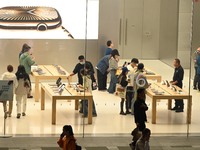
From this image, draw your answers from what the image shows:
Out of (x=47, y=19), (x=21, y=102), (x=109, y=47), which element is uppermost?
(x=47, y=19)

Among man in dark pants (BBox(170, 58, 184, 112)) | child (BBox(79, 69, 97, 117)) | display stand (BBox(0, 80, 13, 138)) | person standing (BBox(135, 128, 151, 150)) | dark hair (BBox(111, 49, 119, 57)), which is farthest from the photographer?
man in dark pants (BBox(170, 58, 184, 112))

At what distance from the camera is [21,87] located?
21.5m

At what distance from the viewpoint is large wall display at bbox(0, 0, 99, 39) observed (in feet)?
69.6

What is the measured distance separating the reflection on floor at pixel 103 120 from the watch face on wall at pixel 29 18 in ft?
5.88

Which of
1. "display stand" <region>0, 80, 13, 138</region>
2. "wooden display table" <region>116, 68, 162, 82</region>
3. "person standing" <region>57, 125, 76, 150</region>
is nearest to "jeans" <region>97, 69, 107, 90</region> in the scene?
"wooden display table" <region>116, 68, 162, 82</region>

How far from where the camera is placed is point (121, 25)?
21.9 meters

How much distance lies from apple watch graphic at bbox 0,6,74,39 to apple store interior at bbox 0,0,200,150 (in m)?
0.02

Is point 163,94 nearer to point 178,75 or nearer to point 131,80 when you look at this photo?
point 178,75

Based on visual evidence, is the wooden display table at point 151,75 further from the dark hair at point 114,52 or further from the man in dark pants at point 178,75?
the dark hair at point 114,52

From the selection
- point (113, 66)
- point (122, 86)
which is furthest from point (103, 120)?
point (113, 66)

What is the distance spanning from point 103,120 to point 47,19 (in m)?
2.83

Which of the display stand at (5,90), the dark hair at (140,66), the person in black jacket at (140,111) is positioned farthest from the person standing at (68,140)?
the dark hair at (140,66)

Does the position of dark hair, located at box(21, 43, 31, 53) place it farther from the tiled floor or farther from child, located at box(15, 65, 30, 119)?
the tiled floor

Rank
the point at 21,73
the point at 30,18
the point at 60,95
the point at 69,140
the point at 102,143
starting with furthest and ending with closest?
the point at 60,95, the point at 30,18, the point at 21,73, the point at 102,143, the point at 69,140
